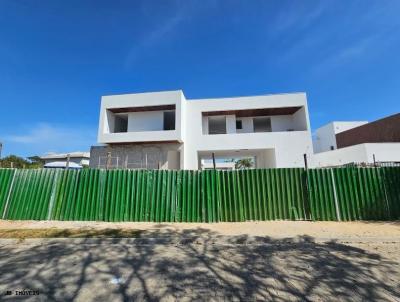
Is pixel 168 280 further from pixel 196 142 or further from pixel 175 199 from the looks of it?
pixel 196 142

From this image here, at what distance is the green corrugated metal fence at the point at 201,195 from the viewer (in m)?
8.15

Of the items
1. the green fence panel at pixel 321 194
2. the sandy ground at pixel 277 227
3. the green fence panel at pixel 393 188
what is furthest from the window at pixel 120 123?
the green fence panel at pixel 393 188

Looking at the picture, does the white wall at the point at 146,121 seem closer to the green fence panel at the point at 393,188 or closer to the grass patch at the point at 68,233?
the grass patch at the point at 68,233

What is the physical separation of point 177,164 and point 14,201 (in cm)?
1082

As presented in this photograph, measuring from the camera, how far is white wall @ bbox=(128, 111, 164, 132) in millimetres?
18547

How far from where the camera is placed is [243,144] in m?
17.0

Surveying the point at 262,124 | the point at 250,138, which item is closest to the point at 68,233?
the point at 250,138

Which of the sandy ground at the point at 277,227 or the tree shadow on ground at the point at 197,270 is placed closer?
the tree shadow on ground at the point at 197,270

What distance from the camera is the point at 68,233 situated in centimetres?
671

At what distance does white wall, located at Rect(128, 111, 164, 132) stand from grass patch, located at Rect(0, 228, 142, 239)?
1226 centimetres

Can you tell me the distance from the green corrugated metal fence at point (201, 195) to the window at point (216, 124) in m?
11.4

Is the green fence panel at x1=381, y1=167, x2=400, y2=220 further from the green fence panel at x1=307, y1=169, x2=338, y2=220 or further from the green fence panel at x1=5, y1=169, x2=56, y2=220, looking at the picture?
the green fence panel at x1=5, y1=169, x2=56, y2=220

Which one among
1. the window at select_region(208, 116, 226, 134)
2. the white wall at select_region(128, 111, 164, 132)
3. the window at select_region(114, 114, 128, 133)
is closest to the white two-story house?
the white wall at select_region(128, 111, 164, 132)

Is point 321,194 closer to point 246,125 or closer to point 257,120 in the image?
point 246,125
